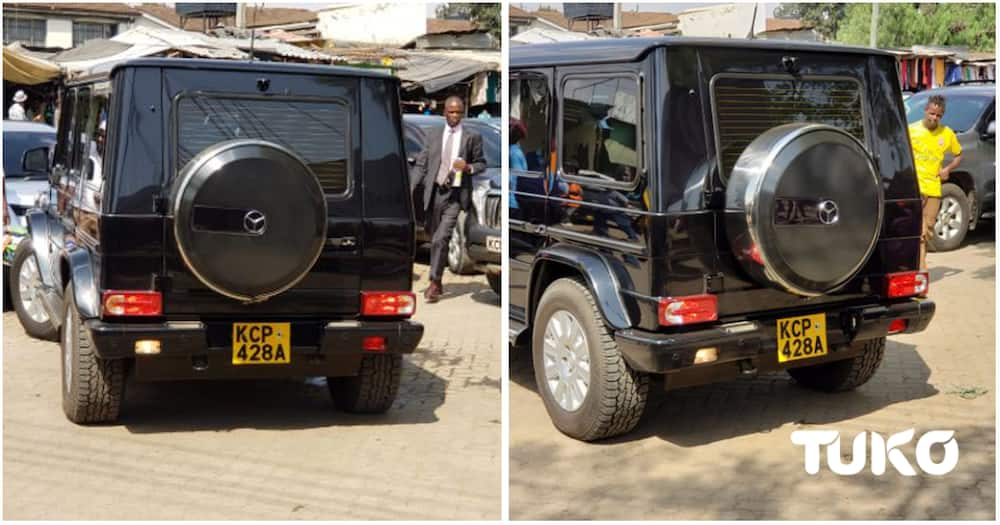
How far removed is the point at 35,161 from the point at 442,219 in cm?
338

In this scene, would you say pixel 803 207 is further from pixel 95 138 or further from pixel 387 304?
pixel 95 138

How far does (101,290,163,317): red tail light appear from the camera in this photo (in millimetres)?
5176

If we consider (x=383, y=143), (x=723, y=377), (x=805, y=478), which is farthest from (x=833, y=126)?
(x=383, y=143)

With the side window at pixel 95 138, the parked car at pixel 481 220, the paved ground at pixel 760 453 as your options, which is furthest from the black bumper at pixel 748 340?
the parked car at pixel 481 220

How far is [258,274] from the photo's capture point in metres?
5.19

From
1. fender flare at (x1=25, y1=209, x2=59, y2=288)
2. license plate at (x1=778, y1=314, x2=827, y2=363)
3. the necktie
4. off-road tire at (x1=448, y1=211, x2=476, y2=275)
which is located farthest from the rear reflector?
off-road tire at (x1=448, y1=211, x2=476, y2=275)

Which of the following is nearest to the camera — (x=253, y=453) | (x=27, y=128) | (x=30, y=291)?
(x=253, y=453)

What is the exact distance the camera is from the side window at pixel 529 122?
229 inches

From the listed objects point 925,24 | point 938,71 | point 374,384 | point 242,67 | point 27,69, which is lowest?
point 374,384

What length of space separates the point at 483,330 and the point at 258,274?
3765 millimetres

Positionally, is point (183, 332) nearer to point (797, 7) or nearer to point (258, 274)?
point (258, 274)

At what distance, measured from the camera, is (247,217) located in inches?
201

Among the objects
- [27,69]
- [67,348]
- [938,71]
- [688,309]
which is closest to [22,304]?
[67,348]

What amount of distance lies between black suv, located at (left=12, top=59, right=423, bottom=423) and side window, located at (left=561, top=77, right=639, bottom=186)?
860mm
